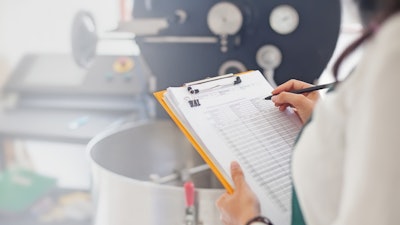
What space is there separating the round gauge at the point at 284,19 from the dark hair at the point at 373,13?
71 cm

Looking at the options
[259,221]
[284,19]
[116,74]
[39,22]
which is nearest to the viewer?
[259,221]

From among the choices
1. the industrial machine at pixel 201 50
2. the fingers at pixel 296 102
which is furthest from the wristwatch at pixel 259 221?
the industrial machine at pixel 201 50

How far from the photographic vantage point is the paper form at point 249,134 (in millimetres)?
664

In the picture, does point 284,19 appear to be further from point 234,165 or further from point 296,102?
point 234,165

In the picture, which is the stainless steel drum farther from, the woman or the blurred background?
the woman

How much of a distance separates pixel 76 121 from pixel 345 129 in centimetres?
149

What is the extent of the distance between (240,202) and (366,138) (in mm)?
280

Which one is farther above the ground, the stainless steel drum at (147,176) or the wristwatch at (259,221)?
the wristwatch at (259,221)

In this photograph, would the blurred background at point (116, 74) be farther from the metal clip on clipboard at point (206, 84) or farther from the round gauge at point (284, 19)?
the metal clip on clipboard at point (206, 84)

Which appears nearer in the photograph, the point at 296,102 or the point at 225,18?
the point at 296,102

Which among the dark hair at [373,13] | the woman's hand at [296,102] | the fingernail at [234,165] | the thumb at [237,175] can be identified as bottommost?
the thumb at [237,175]

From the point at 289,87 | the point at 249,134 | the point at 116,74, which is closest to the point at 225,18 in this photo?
Result: the point at 289,87

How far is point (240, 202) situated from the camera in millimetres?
630

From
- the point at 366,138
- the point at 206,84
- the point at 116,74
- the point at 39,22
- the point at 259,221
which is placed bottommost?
the point at 116,74
